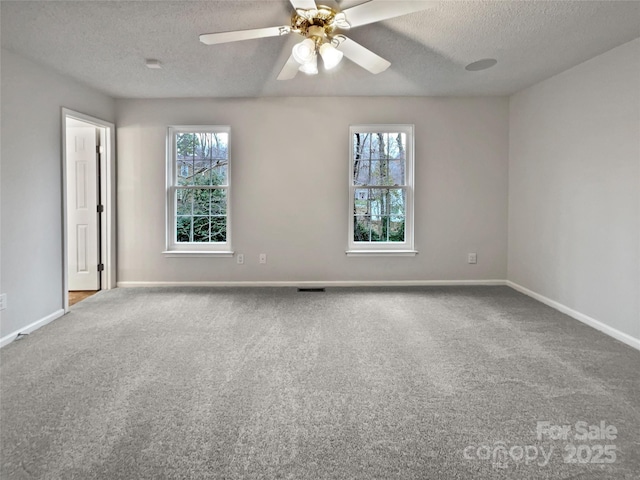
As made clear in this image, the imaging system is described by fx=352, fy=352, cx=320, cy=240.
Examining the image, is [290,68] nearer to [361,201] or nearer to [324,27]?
[324,27]

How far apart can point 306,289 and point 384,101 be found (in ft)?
8.30

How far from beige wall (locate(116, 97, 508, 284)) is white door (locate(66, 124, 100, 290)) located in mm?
286

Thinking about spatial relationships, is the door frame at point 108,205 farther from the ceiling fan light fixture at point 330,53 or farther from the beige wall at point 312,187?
the ceiling fan light fixture at point 330,53

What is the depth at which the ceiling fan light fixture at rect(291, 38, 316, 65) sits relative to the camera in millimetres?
2069

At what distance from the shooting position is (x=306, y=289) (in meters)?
4.36

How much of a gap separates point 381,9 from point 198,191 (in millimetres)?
3317

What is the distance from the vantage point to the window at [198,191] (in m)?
4.48

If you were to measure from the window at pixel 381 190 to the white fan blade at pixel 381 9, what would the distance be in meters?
2.46

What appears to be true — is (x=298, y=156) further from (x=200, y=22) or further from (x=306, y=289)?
(x=200, y=22)

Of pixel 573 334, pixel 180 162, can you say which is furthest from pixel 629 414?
pixel 180 162

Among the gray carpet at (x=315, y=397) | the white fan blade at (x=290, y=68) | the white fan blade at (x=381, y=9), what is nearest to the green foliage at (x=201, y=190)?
the gray carpet at (x=315, y=397)

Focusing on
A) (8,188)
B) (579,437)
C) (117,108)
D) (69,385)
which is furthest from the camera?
(117,108)

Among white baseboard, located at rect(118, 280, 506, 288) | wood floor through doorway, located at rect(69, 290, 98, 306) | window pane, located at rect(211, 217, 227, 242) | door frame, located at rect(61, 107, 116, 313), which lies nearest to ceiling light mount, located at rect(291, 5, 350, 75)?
window pane, located at rect(211, 217, 227, 242)

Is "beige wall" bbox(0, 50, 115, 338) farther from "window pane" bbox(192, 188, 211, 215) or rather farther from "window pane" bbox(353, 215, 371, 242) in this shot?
"window pane" bbox(353, 215, 371, 242)
